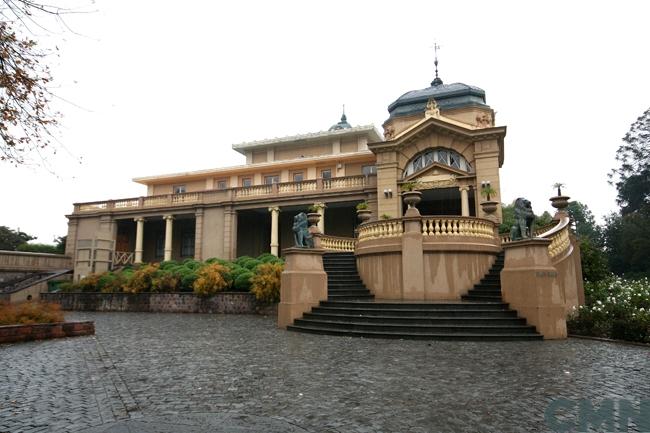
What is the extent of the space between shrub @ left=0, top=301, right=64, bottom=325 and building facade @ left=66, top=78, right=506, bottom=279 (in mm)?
13256

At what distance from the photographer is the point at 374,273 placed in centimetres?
1438

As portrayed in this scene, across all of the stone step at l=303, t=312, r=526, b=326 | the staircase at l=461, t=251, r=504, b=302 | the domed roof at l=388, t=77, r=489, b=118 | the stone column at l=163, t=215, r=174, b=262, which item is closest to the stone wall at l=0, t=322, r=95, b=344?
the stone step at l=303, t=312, r=526, b=326

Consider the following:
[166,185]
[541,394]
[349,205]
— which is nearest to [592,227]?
[349,205]

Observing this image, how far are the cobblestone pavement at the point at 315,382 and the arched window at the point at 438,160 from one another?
15109 millimetres

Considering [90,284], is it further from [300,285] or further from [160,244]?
[300,285]

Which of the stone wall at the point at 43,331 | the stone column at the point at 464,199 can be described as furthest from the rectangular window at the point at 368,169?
the stone wall at the point at 43,331

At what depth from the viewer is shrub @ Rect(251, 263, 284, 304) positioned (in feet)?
54.3

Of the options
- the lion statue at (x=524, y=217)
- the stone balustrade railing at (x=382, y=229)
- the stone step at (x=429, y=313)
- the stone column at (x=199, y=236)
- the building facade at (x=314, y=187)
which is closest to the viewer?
the stone step at (x=429, y=313)

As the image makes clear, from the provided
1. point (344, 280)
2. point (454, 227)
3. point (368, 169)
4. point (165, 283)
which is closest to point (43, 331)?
point (344, 280)

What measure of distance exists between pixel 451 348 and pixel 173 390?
5.48 metres

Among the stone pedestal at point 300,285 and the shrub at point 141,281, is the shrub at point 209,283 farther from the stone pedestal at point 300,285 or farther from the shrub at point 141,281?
the stone pedestal at point 300,285

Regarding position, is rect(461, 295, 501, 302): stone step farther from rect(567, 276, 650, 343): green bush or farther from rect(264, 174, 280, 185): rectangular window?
rect(264, 174, 280, 185): rectangular window

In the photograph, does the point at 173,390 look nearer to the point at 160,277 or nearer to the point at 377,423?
the point at 377,423

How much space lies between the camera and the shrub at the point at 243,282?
17875 millimetres
